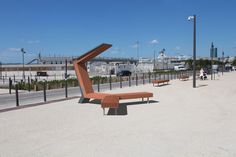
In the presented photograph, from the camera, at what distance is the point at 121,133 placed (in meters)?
7.45

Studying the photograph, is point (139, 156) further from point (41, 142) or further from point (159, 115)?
point (159, 115)

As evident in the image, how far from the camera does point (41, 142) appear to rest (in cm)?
673

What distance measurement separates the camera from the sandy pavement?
595cm

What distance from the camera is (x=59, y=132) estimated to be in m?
7.71

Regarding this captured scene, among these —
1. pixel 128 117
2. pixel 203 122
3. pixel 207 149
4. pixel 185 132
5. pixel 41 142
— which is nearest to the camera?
pixel 207 149

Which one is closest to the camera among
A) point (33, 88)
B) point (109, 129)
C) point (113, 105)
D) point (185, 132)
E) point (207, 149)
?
point (207, 149)

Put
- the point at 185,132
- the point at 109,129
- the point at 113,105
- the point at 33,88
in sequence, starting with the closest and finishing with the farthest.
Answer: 1. the point at 185,132
2. the point at 109,129
3. the point at 113,105
4. the point at 33,88

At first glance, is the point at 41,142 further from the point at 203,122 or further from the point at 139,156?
the point at 203,122

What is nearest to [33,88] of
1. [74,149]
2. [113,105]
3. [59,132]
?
[113,105]

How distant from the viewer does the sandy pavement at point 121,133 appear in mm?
5945

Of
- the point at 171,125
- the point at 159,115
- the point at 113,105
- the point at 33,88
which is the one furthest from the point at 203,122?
the point at 33,88

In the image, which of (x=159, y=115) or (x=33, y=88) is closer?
(x=159, y=115)

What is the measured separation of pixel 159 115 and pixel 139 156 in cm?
461

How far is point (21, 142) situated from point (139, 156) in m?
2.90
